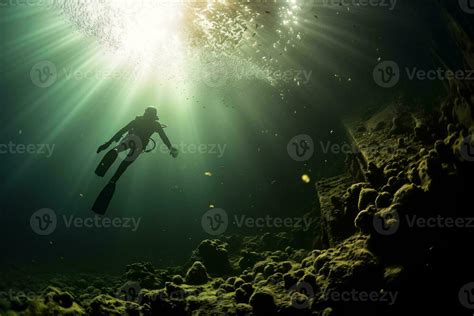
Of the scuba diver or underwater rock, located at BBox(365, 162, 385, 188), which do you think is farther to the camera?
the scuba diver

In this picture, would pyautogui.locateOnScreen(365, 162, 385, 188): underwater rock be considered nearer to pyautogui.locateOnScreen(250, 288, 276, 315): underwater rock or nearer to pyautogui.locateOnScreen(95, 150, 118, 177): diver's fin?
pyautogui.locateOnScreen(250, 288, 276, 315): underwater rock

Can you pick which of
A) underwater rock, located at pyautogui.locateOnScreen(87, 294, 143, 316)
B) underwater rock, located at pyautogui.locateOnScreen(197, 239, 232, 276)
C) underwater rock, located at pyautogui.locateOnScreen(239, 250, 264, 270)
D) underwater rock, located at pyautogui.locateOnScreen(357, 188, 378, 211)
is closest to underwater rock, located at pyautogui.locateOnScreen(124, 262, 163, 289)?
underwater rock, located at pyautogui.locateOnScreen(197, 239, 232, 276)

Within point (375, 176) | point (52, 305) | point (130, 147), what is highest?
point (130, 147)

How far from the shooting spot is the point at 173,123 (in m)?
83.3

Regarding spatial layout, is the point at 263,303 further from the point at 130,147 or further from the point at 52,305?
the point at 130,147

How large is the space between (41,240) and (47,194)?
50.4ft

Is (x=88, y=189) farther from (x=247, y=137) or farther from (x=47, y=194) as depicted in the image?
(x=247, y=137)

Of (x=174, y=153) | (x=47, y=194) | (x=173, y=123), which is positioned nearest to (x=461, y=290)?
(x=174, y=153)

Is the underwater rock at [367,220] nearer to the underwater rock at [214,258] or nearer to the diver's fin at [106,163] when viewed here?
the underwater rock at [214,258]

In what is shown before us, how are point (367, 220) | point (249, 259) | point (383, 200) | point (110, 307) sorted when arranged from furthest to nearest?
point (249, 259)
point (383, 200)
point (110, 307)
point (367, 220)

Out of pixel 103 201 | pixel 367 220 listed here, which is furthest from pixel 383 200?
pixel 103 201

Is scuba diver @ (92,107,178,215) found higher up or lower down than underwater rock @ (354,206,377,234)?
higher up

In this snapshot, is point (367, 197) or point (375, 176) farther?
point (375, 176)

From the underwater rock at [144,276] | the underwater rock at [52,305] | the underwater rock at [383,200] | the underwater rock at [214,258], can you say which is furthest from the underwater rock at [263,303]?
the underwater rock at [144,276]
